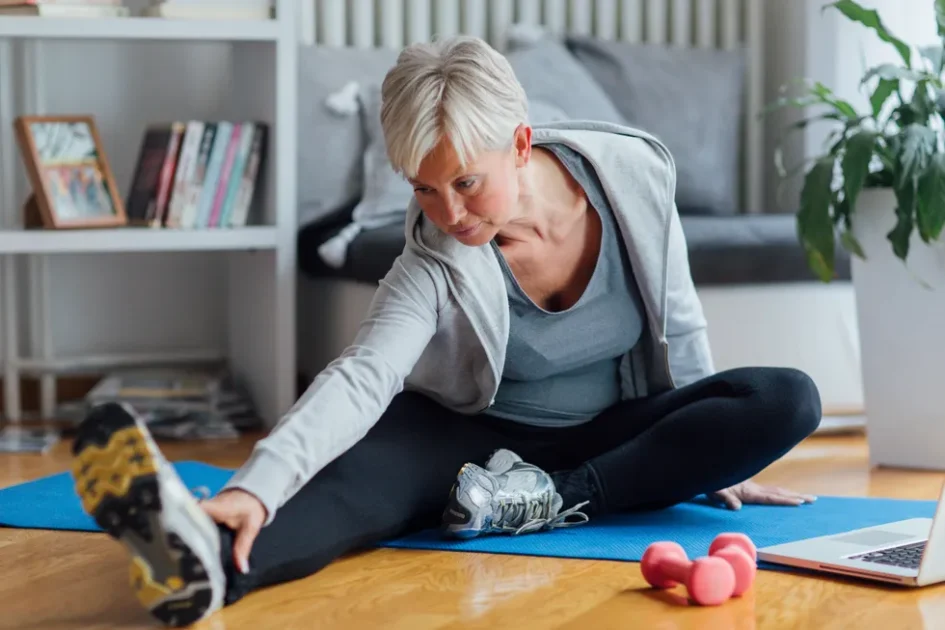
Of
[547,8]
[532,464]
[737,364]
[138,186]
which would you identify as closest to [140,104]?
[138,186]

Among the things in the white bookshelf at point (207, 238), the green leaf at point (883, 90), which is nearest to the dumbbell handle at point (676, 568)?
the green leaf at point (883, 90)

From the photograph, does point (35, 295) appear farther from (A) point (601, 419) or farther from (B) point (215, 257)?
(A) point (601, 419)

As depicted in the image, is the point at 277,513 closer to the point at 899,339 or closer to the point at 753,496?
the point at 753,496

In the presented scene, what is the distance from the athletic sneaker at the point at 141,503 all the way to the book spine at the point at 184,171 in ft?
4.65

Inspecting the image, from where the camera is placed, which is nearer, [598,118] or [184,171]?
[184,171]

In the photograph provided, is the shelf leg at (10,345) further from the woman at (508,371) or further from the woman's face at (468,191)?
the woman's face at (468,191)

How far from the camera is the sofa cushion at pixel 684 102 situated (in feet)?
9.82

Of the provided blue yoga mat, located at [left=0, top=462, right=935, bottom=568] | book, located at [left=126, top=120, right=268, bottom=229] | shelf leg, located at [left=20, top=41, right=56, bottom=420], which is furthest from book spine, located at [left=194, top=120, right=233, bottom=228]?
blue yoga mat, located at [left=0, top=462, right=935, bottom=568]

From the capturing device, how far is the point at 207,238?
2.54 meters

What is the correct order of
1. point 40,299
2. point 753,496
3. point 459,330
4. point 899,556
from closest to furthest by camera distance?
point 899,556
point 459,330
point 753,496
point 40,299

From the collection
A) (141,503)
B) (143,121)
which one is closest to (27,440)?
(143,121)

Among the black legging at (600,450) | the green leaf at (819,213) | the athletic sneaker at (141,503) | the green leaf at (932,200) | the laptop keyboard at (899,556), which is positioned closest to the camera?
the athletic sneaker at (141,503)

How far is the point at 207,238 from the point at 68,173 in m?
0.29

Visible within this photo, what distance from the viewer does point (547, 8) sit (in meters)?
3.08
